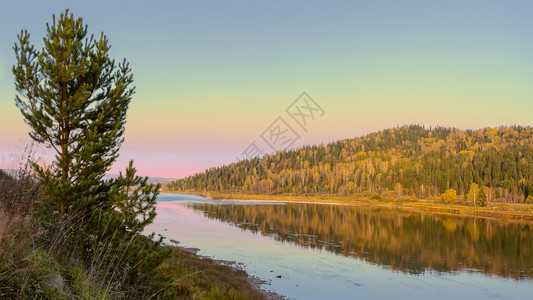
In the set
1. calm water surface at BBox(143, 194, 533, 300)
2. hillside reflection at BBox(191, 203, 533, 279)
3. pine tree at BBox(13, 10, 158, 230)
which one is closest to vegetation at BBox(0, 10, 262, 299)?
pine tree at BBox(13, 10, 158, 230)

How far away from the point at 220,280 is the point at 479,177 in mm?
156422

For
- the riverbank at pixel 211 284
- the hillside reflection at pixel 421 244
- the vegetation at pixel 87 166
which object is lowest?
the hillside reflection at pixel 421 244

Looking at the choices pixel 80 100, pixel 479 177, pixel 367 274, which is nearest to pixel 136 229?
pixel 80 100

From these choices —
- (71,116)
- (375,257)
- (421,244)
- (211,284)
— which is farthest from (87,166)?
(421,244)

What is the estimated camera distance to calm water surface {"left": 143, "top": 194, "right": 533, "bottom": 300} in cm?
2538

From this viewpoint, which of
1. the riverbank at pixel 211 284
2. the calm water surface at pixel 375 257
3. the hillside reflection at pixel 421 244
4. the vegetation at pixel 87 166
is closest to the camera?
the vegetation at pixel 87 166

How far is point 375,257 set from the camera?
3672 centimetres

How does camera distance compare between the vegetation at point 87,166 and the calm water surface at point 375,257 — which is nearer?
the vegetation at point 87,166

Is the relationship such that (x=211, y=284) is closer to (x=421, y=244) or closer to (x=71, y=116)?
→ (x=71, y=116)

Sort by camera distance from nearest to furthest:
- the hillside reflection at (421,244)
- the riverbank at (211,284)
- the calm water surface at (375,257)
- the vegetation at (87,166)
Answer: the vegetation at (87,166)
the riverbank at (211,284)
the calm water surface at (375,257)
the hillside reflection at (421,244)

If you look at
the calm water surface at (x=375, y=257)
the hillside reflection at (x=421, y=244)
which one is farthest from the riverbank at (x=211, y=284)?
the hillside reflection at (x=421, y=244)

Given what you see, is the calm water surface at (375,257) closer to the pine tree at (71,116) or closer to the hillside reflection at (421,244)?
the hillside reflection at (421,244)

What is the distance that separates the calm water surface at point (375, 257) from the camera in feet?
83.3

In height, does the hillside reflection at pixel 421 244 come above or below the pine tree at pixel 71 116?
below
